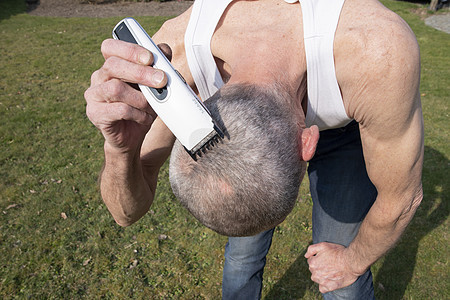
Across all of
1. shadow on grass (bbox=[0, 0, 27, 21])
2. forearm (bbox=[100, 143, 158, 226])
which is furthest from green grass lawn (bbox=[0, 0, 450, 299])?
shadow on grass (bbox=[0, 0, 27, 21])

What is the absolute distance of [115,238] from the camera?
3793 millimetres

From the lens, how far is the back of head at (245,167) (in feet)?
4.10

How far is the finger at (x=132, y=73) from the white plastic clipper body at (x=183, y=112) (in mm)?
22

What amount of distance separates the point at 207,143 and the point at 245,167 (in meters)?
0.15

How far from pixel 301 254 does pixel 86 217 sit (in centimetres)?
226

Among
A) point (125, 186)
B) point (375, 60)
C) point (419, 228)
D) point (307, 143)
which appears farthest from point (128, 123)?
point (419, 228)

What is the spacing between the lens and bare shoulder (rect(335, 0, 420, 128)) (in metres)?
1.48

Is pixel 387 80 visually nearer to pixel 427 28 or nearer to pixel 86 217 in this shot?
pixel 86 217

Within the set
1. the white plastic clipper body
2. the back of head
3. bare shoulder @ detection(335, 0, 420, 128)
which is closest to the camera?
the white plastic clipper body

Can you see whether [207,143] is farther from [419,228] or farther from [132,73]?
[419,228]

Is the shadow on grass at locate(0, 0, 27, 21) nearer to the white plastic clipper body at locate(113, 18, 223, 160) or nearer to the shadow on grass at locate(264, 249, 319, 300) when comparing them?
the shadow on grass at locate(264, 249, 319, 300)

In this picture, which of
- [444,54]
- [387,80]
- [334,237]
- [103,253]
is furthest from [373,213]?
[444,54]

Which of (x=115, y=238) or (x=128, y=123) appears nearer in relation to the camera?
(x=128, y=123)

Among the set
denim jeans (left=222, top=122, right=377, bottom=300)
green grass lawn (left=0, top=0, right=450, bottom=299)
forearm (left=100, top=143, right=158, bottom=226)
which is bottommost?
green grass lawn (left=0, top=0, right=450, bottom=299)
